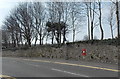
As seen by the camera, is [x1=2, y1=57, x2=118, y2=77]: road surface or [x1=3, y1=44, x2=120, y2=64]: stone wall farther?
[x1=3, y1=44, x2=120, y2=64]: stone wall

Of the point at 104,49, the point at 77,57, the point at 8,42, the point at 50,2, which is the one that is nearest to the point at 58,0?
the point at 50,2

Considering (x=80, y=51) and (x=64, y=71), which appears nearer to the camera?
(x=64, y=71)

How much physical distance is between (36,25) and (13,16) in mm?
10302

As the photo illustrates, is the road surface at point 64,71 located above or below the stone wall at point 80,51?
below

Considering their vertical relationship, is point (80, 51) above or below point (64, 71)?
above

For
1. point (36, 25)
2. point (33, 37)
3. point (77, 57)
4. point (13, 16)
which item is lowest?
→ point (77, 57)

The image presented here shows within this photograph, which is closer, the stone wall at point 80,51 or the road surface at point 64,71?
the road surface at point 64,71

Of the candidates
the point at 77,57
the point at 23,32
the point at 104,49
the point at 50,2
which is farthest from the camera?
the point at 23,32

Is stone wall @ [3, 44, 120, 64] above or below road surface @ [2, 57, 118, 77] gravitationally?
above

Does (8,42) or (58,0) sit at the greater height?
(58,0)

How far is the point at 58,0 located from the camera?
125 ft

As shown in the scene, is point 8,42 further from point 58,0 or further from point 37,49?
point 37,49

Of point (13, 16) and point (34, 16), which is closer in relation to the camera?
point (34, 16)

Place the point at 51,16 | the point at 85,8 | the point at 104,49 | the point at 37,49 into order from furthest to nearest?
the point at 51,16 < the point at 85,8 < the point at 37,49 < the point at 104,49
